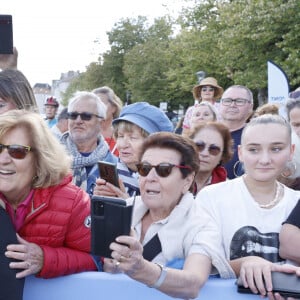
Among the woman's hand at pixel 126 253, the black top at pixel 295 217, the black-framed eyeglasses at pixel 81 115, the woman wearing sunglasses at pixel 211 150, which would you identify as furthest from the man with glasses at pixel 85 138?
the woman's hand at pixel 126 253

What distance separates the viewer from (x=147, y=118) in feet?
11.3

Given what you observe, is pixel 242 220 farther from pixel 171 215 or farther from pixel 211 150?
pixel 211 150

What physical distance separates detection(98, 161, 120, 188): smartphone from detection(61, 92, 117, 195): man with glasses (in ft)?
2.81

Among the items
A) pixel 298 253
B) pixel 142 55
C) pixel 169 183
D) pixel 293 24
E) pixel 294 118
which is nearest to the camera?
pixel 298 253

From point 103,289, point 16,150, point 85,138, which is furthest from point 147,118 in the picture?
point 103,289

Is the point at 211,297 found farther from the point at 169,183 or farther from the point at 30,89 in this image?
the point at 30,89

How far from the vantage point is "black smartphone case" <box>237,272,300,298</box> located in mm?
1911

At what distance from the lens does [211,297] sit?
2.04 m

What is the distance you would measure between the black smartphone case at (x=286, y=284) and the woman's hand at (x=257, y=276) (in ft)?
0.07

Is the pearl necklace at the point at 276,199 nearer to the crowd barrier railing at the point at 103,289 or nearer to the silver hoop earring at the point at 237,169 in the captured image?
the crowd barrier railing at the point at 103,289

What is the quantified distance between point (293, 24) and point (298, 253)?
68.1 feet

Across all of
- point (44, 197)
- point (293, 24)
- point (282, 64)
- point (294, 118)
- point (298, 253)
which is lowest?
point (298, 253)

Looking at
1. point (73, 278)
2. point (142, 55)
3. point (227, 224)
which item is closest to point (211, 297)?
point (227, 224)

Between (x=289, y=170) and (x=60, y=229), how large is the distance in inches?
51.7
